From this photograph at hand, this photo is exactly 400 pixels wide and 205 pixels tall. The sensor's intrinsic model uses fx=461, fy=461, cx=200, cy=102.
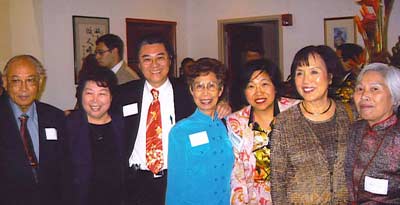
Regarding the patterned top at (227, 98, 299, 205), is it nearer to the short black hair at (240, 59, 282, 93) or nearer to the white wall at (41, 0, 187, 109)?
the short black hair at (240, 59, 282, 93)

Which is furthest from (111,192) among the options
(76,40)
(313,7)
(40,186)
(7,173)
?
(313,7)

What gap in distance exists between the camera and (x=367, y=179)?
2.03 m

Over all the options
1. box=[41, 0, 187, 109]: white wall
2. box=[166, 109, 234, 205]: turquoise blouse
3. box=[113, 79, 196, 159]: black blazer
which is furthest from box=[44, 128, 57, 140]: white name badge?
Answer: box=[41, 0, 187, 109]: white wall

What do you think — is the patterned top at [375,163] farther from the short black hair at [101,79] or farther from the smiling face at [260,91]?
the short black hair at [101,79]

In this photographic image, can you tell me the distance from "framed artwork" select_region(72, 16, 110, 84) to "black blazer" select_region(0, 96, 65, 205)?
3607mm

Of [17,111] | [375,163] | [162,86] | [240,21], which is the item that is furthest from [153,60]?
[240,21]

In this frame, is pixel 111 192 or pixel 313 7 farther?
pixel 313 7

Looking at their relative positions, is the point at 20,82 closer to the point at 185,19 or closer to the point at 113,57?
the point at 113,57

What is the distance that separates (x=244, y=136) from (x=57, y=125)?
3.48ft

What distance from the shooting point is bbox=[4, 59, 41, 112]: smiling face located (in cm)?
249

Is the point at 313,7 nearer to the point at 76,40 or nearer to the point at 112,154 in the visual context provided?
the point at 76,40

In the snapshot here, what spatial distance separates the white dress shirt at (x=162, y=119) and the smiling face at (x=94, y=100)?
0.28 m

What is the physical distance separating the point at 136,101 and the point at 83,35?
11.8ft

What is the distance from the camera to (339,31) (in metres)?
6.49
